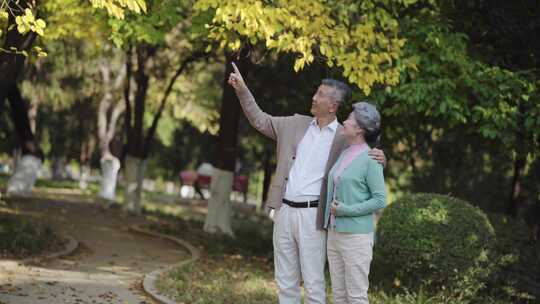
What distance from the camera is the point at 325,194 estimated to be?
5836 millimetres

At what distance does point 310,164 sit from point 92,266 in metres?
6.79

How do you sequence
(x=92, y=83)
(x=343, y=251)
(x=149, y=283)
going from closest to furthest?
(x=343, y=251) → (x=149, y=283) → (x=92, y=83)

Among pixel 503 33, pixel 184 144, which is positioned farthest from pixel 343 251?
pixel 184 144

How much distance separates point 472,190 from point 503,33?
13.8m

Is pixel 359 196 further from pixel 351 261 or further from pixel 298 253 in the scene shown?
pixel 298 253

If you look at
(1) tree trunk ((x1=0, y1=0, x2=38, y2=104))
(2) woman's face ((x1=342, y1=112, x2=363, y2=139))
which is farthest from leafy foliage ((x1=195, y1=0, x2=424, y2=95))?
(2) woman's face ((x1=342, y1=112, x2=363, y2=139))

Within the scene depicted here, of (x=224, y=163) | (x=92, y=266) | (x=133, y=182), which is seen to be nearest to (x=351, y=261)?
(x=92, y=266)

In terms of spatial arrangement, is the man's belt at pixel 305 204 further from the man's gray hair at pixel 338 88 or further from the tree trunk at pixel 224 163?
the tree trunk at pixel 224 163

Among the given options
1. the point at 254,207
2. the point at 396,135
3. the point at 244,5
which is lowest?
the point at 254,207

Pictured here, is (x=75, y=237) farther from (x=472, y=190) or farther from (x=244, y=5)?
(x=472, y=190)

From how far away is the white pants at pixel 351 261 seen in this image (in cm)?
564

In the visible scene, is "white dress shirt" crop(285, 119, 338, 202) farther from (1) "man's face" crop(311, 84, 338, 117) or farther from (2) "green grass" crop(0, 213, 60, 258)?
(2) "green grass" crop(0, 213, 60, 258)

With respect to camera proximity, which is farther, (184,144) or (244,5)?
(184,144)

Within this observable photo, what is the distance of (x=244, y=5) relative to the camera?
9781 millimetres
